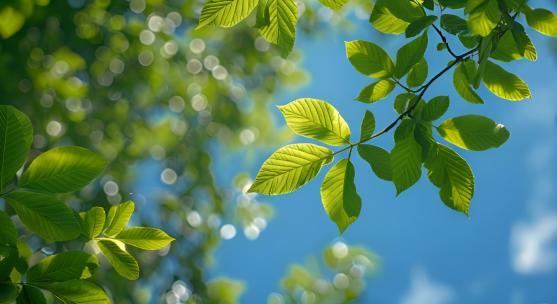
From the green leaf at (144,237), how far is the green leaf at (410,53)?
0.46 m

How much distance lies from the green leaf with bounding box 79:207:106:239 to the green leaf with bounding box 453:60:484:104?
23.9 inches

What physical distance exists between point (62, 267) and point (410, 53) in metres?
0.60

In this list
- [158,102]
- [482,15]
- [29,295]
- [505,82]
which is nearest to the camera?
[482,15]

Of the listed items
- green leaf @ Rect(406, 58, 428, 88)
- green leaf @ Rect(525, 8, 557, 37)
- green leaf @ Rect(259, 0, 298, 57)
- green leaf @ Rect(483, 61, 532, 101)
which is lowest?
green leaf @ Rect(259, 0, 298, 57)

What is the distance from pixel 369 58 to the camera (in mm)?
875

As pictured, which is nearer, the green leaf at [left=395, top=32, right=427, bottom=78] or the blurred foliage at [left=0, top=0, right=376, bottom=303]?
the green leaf at [left=395, top=32, right=427, bottom=78]

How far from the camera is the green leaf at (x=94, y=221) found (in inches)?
32.5

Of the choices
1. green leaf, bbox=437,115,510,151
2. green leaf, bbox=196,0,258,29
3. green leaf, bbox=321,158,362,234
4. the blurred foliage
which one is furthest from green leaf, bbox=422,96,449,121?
the blurred foliage

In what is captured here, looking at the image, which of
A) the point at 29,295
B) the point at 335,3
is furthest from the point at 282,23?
the point at 29,295

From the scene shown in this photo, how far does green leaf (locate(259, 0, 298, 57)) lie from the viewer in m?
0.83

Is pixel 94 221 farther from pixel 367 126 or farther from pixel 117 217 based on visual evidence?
pixel 367 126

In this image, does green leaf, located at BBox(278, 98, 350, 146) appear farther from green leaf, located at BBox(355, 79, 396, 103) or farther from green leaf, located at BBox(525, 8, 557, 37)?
green leaf, located at BBox(525, 8, 557, 37)

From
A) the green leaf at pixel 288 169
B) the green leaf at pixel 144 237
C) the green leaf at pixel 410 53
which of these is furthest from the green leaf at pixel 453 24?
the green leaf at pixel 144 237

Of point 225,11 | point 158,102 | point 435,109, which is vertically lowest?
point 158,102
